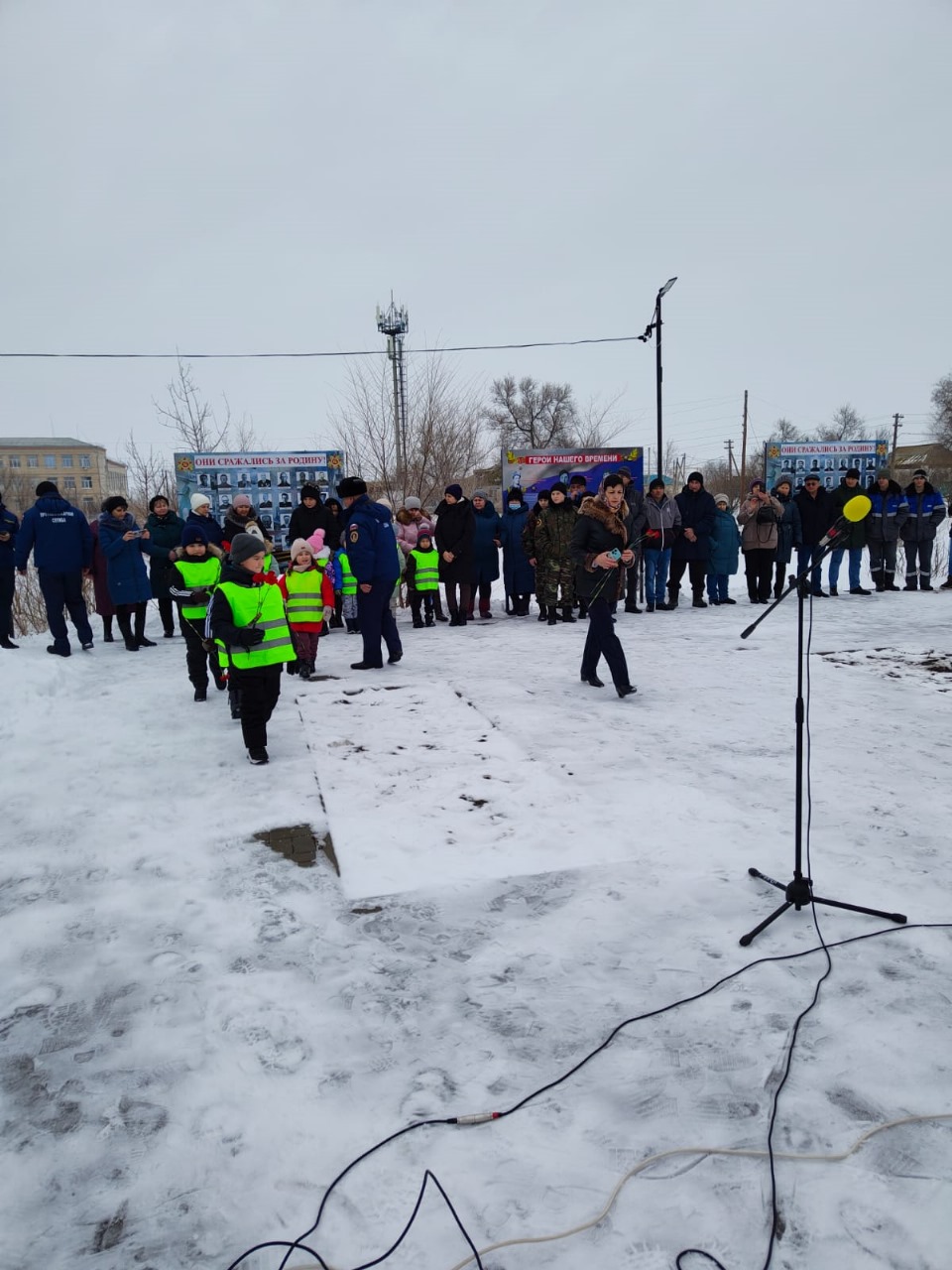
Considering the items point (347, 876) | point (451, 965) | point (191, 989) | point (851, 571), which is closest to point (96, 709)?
point (347, 876)

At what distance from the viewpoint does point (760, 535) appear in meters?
11.9

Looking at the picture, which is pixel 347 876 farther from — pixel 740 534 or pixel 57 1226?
pixel 740 534

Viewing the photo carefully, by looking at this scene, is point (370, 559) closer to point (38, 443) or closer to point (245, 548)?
point (245, 548)

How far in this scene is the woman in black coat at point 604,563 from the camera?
260 inches

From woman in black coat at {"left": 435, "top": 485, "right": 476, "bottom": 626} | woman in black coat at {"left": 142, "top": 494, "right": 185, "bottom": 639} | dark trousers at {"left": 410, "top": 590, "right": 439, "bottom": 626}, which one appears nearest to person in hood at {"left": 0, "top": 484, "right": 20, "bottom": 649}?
woman in black coat at {"left": 142, "top": 494, "right": 185, "bottom": 639}

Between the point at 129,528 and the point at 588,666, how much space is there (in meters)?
6.03

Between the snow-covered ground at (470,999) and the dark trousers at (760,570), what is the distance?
22.2 ft

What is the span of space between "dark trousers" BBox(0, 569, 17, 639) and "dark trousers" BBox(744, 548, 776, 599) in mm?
10176

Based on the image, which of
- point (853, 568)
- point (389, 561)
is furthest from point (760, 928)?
point (853, 568)

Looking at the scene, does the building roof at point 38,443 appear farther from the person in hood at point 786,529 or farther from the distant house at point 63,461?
the person in hood at point 786,529

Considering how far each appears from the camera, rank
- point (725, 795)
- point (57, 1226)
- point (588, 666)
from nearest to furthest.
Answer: point (57, 1226), point (725, 795), point (588, 666)

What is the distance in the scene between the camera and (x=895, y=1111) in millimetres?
2162

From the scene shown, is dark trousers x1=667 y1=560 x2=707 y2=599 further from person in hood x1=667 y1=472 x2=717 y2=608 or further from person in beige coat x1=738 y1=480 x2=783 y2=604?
person in beige coat x1=738 y1=480 x2=783 y2=604

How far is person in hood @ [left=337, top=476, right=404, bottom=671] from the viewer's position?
7863 mm
